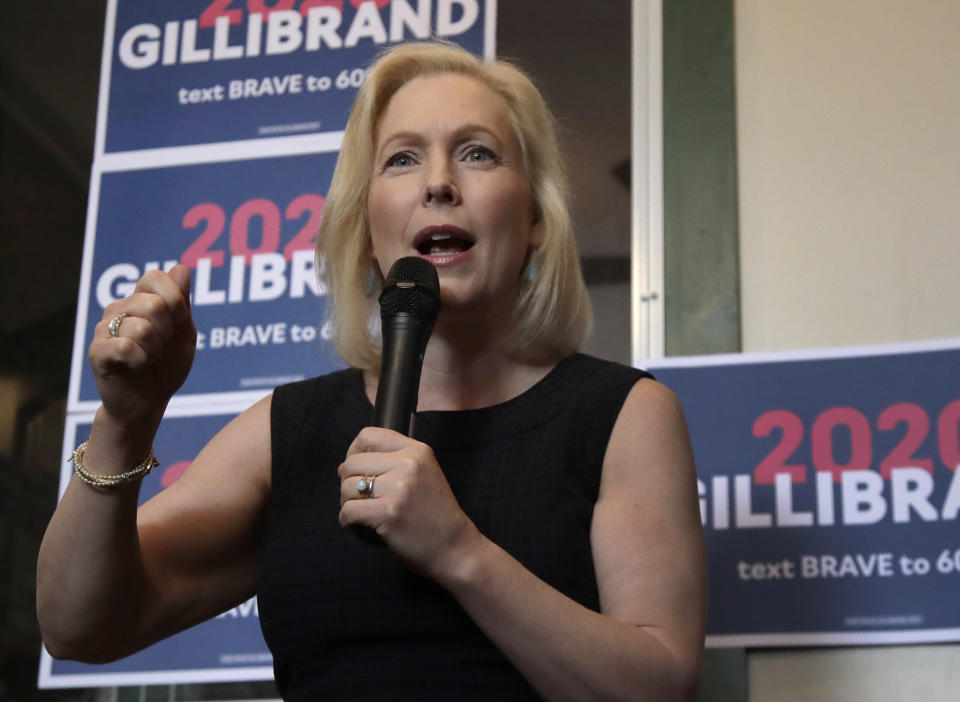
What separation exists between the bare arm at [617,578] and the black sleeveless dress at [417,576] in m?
0.03

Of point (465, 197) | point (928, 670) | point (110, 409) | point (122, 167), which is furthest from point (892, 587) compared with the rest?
point (122, 167)

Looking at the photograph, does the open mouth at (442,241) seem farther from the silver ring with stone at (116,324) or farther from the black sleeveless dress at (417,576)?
the silver ring with stone at (116,324)

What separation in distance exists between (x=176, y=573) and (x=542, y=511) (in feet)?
1.35

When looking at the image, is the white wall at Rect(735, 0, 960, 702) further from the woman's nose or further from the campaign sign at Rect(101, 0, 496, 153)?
the woman's nose

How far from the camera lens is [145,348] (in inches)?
43.6

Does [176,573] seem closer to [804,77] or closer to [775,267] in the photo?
[775,267]

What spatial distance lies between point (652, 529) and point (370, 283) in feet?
1.76

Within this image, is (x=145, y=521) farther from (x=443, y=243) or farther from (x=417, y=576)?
(x=443, y=243)

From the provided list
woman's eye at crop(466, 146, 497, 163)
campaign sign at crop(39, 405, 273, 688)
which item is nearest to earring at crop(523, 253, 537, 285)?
woman's eye at crop(466, 146, 497, 163)

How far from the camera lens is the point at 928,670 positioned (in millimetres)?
1792

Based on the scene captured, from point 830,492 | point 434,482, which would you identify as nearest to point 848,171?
point 830,492

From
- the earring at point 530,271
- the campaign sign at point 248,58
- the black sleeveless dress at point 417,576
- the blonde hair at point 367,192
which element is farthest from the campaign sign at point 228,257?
the black sleeveless dress at point 417,576

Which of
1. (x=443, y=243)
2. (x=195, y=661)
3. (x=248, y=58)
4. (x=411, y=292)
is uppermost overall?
(x=248, y=58)

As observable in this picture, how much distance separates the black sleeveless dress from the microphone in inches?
5.9
